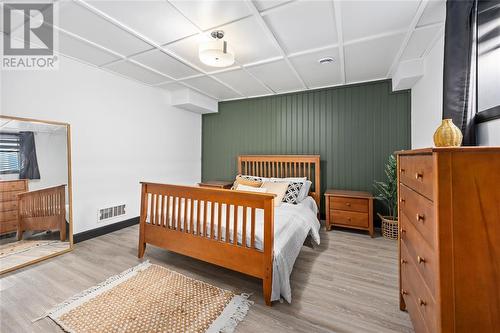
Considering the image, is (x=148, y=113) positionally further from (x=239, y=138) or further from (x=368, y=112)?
(x=368, y=112)

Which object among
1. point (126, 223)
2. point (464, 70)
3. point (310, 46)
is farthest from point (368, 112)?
point (126, 223)

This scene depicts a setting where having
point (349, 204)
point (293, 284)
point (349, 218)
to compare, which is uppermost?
point (349, 204)

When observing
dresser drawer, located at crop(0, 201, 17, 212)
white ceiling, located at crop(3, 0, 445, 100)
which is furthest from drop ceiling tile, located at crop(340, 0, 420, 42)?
dresser drawer, located at crop(0, 201, 17, 212)

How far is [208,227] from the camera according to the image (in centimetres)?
213

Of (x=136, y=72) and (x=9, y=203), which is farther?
(x=136, y=72)

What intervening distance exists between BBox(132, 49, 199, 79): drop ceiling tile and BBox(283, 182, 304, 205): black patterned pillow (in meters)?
2.33

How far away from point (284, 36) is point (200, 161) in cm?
352

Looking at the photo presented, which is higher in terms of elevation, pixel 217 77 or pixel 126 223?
pixel 217 77

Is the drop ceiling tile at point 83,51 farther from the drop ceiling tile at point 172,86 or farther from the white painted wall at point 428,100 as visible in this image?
the white painted wall at point 428,100

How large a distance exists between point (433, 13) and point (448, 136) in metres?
1.63

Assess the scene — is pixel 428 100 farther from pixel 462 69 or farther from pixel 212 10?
pixel 212 10

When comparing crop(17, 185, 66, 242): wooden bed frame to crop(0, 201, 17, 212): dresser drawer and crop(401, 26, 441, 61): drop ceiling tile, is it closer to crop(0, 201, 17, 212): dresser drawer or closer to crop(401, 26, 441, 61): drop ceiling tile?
crop(0, 201, 17, 212): dresser drawer

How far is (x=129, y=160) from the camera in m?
3.49

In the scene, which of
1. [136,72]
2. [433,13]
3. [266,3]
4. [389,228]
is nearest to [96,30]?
[136,72]
